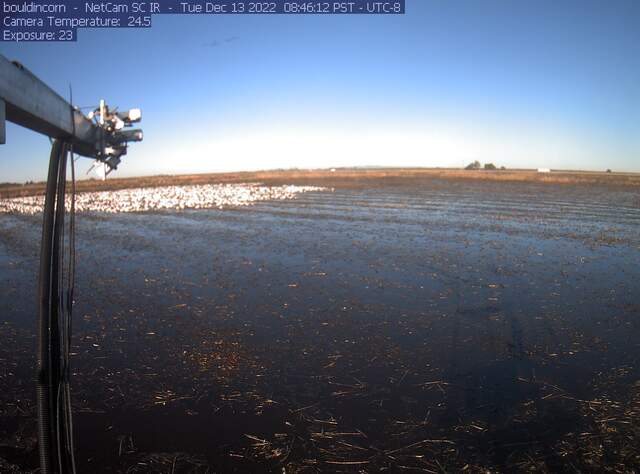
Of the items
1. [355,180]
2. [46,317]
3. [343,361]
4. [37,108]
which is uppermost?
[355,180]

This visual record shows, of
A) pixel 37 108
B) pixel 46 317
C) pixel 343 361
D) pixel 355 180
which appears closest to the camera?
pixel 37 108

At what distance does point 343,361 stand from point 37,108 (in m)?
4.48

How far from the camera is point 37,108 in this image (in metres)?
2.17

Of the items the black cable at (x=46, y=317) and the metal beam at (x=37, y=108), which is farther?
the black cable at (x=46, y=317)

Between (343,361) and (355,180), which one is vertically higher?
(355,180)

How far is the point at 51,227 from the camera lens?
2.46 meters

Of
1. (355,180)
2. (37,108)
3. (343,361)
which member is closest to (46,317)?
(37,108)

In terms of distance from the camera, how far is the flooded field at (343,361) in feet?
12.0

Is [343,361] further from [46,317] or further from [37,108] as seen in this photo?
[37,108]

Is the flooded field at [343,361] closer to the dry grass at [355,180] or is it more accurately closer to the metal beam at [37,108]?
the metal beam at [37,108]

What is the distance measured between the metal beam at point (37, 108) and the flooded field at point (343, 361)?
118 inches

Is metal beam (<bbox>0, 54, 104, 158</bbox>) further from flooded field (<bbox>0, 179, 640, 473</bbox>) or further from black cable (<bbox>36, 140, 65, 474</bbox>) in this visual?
flooded field (<bbox>0, 179, 640, 473</bbox>)

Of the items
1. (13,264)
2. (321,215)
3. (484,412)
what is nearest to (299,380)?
(484,412)

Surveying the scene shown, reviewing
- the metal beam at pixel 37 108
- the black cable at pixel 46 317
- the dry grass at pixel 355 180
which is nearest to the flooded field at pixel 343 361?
the black cable at pixel 46 317
